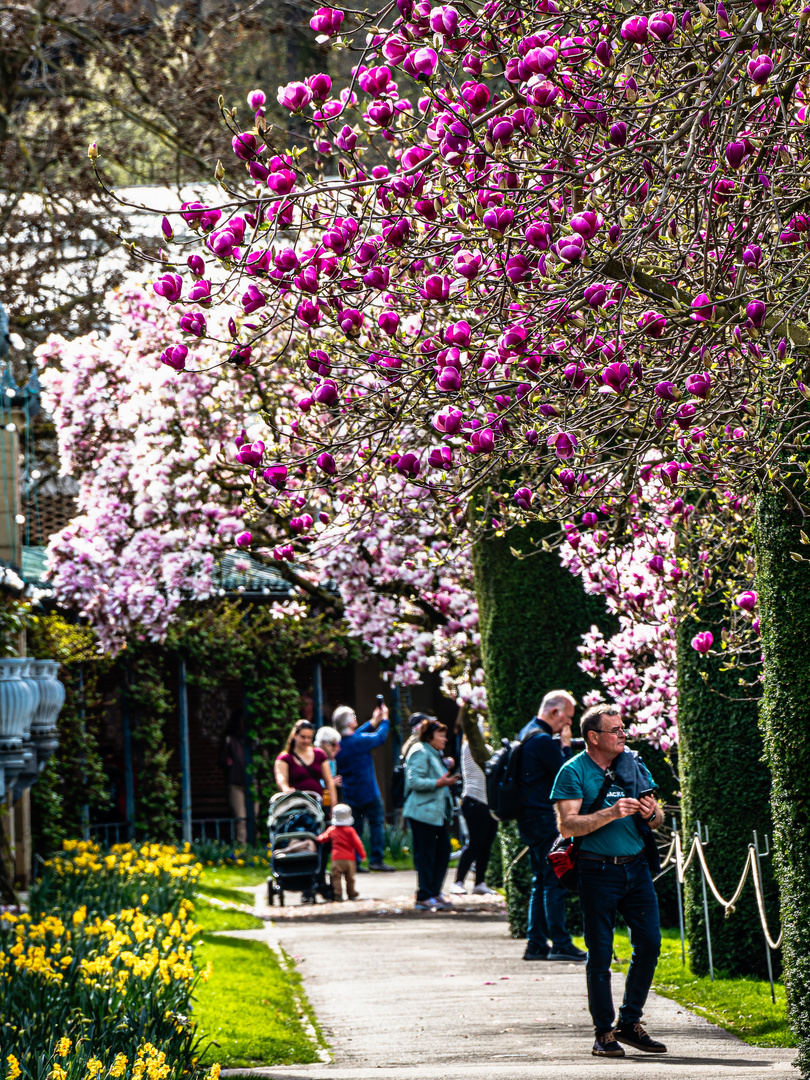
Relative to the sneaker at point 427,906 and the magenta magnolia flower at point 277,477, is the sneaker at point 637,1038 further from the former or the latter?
the sneaker at point 427,906

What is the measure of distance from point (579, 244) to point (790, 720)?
9.27 feet

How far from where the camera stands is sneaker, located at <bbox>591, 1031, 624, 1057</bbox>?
6.82 m

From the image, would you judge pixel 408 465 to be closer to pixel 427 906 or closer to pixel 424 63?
pixel 424 63

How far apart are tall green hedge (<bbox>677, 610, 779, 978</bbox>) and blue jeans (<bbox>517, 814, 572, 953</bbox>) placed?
1022 millimetres

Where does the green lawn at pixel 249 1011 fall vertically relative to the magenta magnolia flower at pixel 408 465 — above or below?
below

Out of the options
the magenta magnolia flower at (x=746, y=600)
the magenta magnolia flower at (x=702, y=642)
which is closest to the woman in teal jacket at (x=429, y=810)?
the magenta magnolia flower at (x=702, y=642)

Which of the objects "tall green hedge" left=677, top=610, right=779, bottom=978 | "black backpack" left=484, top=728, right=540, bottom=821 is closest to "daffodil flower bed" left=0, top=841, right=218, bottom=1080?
"black backpack" left=484, top=728, right=540, bottom=821

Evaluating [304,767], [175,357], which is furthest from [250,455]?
[304,767]

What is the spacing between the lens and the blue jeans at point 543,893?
32.3 ft

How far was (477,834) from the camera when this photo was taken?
13664 millimetres

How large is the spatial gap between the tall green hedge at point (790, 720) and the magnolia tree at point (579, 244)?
1 centimetres

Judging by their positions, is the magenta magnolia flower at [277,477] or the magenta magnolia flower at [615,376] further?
the magenta magnolia flower at [277,477]

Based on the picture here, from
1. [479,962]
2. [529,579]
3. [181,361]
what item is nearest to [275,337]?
[529,579]

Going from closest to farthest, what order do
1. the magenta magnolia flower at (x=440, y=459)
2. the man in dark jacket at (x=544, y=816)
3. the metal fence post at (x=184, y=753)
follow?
the magenta magnolia flower at (x=440, y=459)
the man in dark jacket at (x=544, y=816)
the metal fence post at (x=184, y=753)
